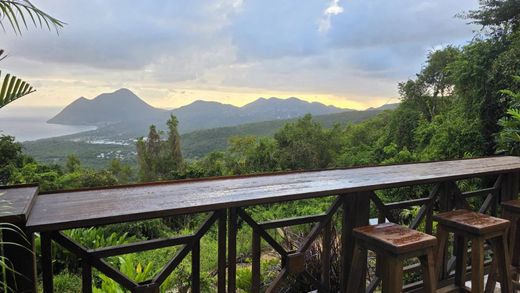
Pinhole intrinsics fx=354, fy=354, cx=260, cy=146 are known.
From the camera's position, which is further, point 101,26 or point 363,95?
point 363,95

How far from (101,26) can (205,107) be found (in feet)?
169

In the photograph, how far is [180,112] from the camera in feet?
181

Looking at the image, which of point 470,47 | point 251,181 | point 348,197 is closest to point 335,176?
point 348,197

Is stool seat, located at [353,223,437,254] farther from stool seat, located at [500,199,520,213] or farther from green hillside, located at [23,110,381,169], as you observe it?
green hillside, located at [23,110,381,169]

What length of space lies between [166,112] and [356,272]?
136ft

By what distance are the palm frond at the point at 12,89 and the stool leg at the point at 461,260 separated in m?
2.27

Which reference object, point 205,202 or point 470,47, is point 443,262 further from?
point 470,47

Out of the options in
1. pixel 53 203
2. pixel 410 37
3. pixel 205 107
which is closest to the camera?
pixel 53 203

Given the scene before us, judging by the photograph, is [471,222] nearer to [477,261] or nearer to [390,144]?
[477,261]

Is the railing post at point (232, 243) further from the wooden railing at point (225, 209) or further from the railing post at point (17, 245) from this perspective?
the railing post at point (17, 245)

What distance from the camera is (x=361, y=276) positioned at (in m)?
1.90

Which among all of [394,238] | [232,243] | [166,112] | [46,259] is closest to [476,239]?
[394,238]

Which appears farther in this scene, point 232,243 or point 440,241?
point 440,241

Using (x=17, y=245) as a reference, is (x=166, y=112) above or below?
above
